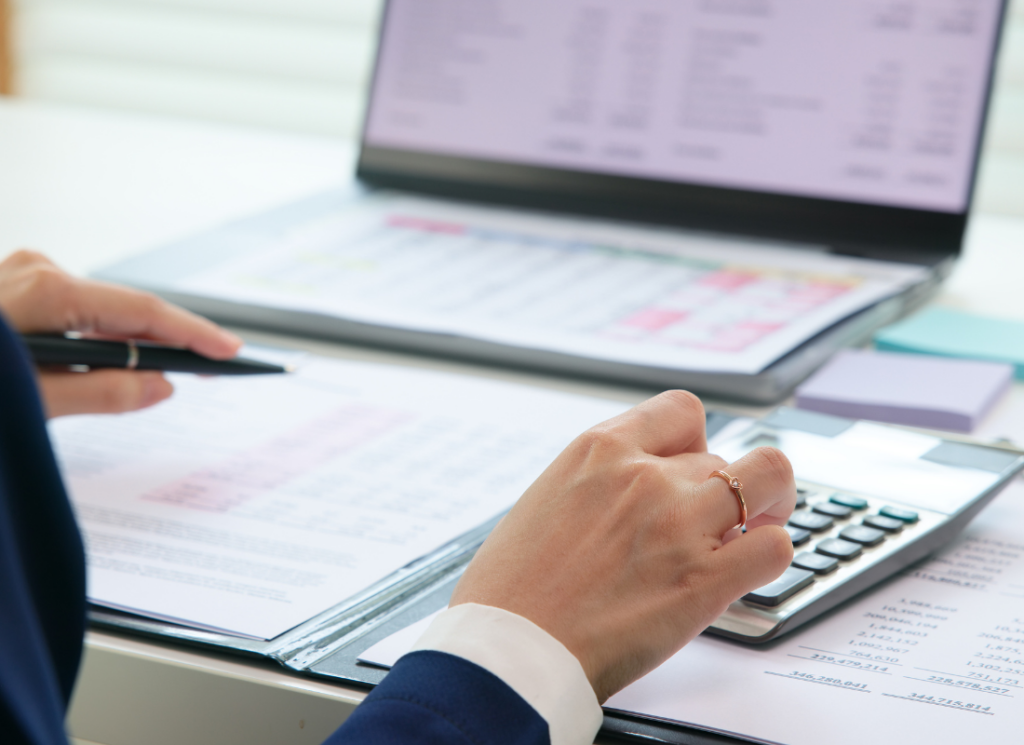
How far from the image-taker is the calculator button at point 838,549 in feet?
1.76

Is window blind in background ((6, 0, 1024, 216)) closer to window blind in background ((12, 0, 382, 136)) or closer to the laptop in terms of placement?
window blind in background ((12, 0, 382, 136))

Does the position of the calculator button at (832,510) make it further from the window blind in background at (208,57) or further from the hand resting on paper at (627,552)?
the window blind in background at (208,57)

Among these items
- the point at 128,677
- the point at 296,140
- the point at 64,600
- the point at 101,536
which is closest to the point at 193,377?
the point at 101,536

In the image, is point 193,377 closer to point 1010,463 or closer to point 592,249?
point 592,249

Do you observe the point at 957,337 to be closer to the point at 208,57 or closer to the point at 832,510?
the point at 832,510

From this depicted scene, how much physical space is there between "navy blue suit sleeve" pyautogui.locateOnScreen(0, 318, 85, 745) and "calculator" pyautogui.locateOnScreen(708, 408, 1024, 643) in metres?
0.28

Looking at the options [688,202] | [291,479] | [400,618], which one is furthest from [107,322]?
[688,202]

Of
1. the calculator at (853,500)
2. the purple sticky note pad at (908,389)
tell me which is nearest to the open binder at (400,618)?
the calculator at (853,500)

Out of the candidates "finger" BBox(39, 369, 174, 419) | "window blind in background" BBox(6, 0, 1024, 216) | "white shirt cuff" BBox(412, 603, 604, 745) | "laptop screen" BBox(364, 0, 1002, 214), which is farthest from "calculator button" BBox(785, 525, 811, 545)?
"window blind in background" BBox(6, 0, 1024, 216)

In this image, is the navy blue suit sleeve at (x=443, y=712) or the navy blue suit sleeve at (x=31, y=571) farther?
the navy blue suit sleeve at (x=443, y=712)

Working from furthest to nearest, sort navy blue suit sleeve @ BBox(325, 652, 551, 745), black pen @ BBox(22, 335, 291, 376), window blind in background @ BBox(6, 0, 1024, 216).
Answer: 1. window blind in background @ BBox(6, 0, 1024, 216)
2. black pen @ BBox(22, 335, 291, 376)
3. navy blue suit sleeve @ BBox(325, 652, 551, 745)

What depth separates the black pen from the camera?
73cm

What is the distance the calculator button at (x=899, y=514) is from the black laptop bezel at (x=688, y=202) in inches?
18.6

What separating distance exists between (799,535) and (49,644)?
34 cm
